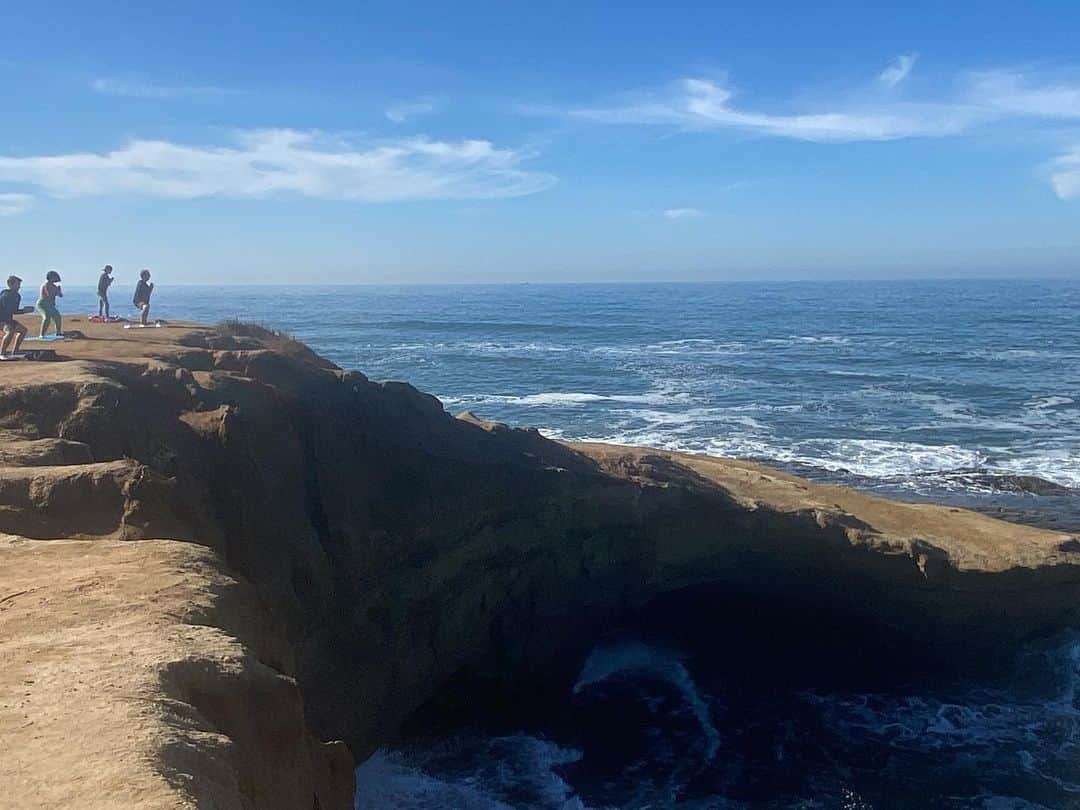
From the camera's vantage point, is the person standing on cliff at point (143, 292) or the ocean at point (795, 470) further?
the person standing on cliff at point (143, 292)

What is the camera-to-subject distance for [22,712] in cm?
523

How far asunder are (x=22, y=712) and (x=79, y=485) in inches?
168

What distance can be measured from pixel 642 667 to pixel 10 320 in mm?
12773

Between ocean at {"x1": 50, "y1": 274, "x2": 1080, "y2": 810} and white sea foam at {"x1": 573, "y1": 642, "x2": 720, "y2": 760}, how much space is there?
52 mm

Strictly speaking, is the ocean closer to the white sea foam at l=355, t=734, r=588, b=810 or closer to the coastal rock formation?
the white sea foam at l=355, t=734, r=588, b=810

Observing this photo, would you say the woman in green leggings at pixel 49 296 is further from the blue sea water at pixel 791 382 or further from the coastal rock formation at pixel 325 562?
the blue sea water at pixel 791 382

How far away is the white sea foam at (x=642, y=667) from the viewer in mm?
16188

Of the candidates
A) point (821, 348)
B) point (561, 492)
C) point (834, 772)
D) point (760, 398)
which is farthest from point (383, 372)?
point (834, 772)

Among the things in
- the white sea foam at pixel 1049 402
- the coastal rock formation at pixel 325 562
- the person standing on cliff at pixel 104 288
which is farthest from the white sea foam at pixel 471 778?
the white sea foam at pixel 1049 402

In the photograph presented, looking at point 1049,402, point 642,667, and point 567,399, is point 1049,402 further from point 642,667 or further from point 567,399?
point 642,667

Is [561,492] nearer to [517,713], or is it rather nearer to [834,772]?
[517,713]

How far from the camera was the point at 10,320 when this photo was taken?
1445 centimetres

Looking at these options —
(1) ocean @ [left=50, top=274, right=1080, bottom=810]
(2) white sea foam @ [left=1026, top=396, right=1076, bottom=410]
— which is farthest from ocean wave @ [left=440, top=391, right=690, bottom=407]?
(2) white sea foam @ [left=1026, top=396, right=1076, bottom=410]

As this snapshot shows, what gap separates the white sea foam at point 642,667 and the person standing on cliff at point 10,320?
11144mm
